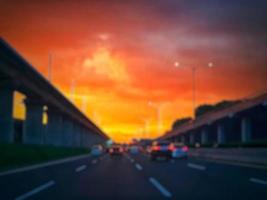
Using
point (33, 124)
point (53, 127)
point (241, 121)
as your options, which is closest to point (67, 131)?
point (53, 127)

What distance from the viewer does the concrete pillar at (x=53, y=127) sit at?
7105 cm

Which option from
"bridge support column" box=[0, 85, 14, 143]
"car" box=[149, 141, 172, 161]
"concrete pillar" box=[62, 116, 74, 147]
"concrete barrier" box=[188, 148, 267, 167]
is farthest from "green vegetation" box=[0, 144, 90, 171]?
"concrete pillar" box=[62, 116, 74, 147]

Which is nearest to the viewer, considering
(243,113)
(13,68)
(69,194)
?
(69,194)

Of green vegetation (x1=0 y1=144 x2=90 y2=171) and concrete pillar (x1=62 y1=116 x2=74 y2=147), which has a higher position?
concrete pillar (x1=62 y1=116 x2=74 y2=147)

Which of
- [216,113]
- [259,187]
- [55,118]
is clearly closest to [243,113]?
[216,113]

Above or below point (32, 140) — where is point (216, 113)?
above

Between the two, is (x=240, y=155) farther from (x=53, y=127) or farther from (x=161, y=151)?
(x=53, y=127)

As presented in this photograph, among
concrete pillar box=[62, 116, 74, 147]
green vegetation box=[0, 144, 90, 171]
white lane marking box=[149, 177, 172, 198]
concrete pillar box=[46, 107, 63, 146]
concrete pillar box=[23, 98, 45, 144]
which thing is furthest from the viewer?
concrete pillar box=[62, 116, 74, 147]

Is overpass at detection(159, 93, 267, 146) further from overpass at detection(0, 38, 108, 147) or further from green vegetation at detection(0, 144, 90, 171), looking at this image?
overpass at detection(0, 38, 108, 147)

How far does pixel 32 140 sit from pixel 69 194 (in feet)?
144

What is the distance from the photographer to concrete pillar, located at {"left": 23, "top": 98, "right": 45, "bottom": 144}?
5759 cm

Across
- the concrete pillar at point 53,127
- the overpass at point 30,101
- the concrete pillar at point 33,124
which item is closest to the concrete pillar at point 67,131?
the overpass at point 30,101

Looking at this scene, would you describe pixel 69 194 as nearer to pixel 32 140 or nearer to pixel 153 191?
pixel 153 191

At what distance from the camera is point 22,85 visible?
48.6m
